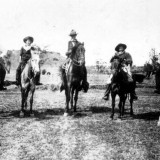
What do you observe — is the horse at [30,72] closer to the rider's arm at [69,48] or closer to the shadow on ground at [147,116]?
the rider's arm at [69,48]

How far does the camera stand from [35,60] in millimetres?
11969

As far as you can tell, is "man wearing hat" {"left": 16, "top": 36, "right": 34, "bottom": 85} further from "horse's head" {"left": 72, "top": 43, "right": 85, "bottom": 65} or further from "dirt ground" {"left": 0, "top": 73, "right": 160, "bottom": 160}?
"dirt ground" {"left": 0, "top": 73, "right": 160, "bottom": 160}

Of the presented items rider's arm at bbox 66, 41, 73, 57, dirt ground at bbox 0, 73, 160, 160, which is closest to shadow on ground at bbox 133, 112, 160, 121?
dirt ground at bbox 0, 73, 160, 160

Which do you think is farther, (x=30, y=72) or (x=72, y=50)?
(x=72, y=50)

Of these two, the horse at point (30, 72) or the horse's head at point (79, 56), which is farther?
the horse's head at point (79, 56)

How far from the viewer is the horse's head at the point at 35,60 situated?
39.1 feet

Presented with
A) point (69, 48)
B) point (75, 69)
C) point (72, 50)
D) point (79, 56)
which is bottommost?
point (75, 69)

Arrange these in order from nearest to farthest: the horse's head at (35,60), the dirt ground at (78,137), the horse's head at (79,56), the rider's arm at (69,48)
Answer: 1. the dirt ground at (78,137)
2. the horse's head at (35,60)
3. the horse's head at (79,56)
4. the rider's arm at (69,48)

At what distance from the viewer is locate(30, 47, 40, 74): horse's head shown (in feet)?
39.1

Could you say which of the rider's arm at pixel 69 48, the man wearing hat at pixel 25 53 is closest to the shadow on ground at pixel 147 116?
the rider's arm at pixel 69 48

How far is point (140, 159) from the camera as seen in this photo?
714 cm

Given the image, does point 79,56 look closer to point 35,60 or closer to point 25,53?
point 35,60

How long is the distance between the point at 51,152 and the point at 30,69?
528cm

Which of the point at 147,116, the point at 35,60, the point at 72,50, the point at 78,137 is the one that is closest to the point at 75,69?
the point at 72,50
